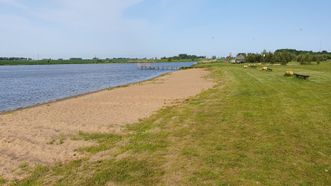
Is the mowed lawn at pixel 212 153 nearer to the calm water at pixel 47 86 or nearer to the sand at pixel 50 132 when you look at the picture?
the sand at pixel 50 132

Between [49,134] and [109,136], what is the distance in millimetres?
2357

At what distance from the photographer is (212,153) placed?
694 centimetres

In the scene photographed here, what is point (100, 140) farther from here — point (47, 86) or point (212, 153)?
point (47, 86)

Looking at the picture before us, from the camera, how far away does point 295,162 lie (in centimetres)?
623

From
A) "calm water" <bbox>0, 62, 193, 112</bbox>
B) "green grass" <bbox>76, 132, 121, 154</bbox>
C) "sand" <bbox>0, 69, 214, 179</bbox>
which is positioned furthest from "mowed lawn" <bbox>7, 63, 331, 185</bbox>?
"calm water" <bbox>0, 62, 193, 112</bbox>

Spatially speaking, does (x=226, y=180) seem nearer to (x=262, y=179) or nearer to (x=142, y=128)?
(x=262, y=179)

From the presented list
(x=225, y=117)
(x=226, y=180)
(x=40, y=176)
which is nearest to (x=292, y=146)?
(x=226, y=180)

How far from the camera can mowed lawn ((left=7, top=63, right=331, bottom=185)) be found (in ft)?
18.5

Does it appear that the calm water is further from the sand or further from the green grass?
the green grass

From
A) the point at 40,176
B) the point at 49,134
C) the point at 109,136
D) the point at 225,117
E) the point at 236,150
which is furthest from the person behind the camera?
the point at 225,117

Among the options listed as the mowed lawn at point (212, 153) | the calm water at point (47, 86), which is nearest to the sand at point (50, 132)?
the mowed lawn at point (212, 153)

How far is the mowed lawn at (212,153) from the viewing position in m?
5.64

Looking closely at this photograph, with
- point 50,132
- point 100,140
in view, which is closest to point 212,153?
point 100,140

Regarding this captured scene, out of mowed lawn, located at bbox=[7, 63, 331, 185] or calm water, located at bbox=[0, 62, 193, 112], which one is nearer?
mowed lawn, located at bbox=[7, 63, 331, 185]
